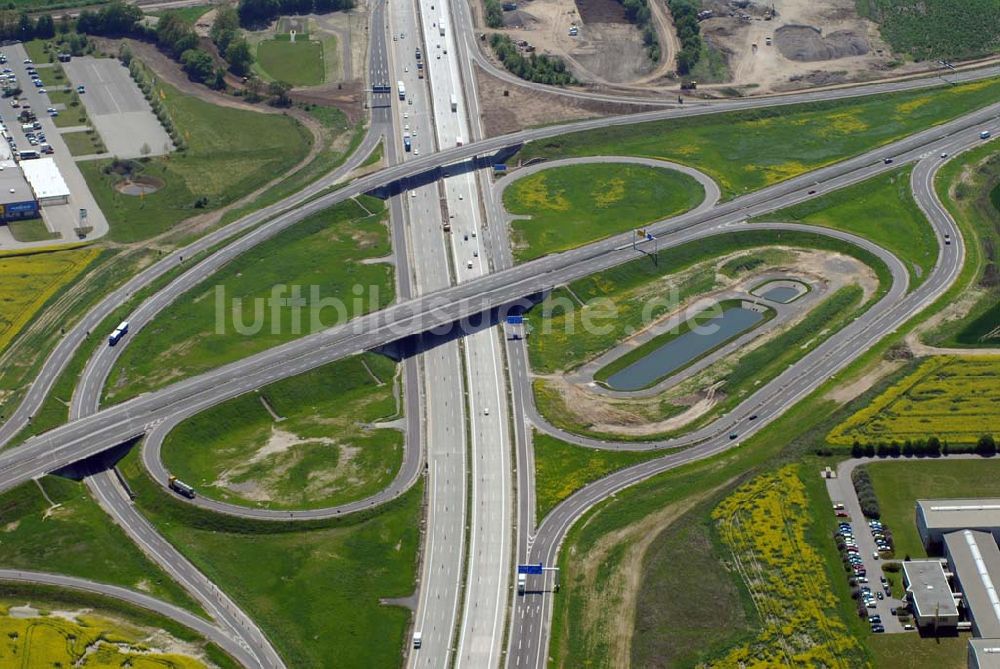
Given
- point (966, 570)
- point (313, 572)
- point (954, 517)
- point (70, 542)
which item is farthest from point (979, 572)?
point (70, 542)

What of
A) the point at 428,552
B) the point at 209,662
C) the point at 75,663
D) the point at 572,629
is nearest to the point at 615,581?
the point at 572,629

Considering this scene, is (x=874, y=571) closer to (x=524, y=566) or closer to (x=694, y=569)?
(x=694, y=569)

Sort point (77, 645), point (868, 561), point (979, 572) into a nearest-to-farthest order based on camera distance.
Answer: point (77, 645), point (979, 572), point (868, 561)

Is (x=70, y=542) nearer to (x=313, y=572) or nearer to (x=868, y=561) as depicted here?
(x=313, y=572)

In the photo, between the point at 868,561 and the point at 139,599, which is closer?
the point at 139,599

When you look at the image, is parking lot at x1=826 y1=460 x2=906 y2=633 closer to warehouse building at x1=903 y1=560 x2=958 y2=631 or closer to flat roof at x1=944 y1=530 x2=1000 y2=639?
warehouse building at x1=903 y1=560 x2=958 y2=631

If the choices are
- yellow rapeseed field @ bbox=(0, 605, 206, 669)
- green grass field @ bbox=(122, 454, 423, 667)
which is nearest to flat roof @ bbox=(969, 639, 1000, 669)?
green grass field @ bbox=(122, 454, 423, 667)

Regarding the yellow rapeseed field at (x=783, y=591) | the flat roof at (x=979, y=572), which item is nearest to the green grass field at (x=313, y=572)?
the yellow rapeseed field at (x=783, y=591)

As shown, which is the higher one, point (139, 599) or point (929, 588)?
point (139, 599)
